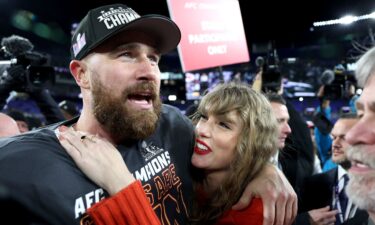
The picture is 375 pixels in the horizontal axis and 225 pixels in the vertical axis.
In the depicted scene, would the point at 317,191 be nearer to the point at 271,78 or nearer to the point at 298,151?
the point at 298,151

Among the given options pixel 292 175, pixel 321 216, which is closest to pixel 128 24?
pixel 292 175

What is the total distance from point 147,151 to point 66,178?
0.34 m

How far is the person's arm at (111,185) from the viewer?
1.01 metres

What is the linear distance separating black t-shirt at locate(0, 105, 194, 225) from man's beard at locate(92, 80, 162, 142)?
88 millimetres

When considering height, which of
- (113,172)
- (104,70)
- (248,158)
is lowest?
(248,158)

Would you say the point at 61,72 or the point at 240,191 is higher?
the point at 61,72

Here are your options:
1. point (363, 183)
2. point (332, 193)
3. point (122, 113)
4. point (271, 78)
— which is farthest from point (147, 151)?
point (271, 78)

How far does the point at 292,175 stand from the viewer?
2143 mm

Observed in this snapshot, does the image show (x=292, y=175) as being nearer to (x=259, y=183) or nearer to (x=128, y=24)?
(x=259, y=183)

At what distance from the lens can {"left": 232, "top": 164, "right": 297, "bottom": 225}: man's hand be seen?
125cm

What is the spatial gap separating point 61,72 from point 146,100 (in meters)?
13.3

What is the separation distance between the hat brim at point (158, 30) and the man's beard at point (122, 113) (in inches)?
6.5

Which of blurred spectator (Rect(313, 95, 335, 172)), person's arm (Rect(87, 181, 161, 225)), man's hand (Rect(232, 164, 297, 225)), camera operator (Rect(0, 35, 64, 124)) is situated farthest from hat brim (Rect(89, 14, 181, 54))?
blurred spectator (Rect(313, 95, 335, 172))

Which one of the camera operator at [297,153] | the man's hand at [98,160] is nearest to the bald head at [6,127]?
the man's hand at [98,160]
